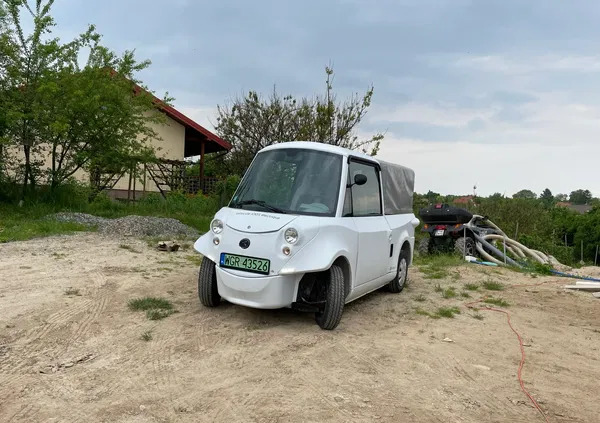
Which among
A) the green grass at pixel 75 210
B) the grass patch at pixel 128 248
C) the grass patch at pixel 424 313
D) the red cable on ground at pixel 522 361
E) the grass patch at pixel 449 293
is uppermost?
the green grass at pixel 75 210

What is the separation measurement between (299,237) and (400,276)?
327 cm

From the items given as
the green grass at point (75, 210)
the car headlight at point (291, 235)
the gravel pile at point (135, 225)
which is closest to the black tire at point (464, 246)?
the gravel pile at point (135, 225)

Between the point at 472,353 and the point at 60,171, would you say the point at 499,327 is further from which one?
the point at 60,171

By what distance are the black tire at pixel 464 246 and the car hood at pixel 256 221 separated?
28.0ft

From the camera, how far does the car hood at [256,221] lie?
198 inches

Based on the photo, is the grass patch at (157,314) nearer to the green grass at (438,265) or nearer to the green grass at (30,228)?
the green grass at (438,265)

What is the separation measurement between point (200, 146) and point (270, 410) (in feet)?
74.9

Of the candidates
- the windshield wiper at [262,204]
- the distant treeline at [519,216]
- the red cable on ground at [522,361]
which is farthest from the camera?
the distant treeline at [519,216]

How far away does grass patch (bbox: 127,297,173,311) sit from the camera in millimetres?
5662

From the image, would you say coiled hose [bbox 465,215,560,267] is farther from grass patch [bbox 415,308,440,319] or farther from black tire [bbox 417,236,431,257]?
grass patch [bbox 415,308,440,319]

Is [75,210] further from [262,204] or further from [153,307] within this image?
[262,204]

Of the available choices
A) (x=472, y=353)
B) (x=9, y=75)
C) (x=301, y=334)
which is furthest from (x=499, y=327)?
(x=9, y=75)

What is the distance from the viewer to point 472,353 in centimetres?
483

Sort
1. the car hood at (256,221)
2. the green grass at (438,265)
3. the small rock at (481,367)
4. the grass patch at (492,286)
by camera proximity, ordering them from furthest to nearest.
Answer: the green grass at (438,265) → the grass patch at (492,286) → the car hood at (256,221) → the small rock at (481,367)
